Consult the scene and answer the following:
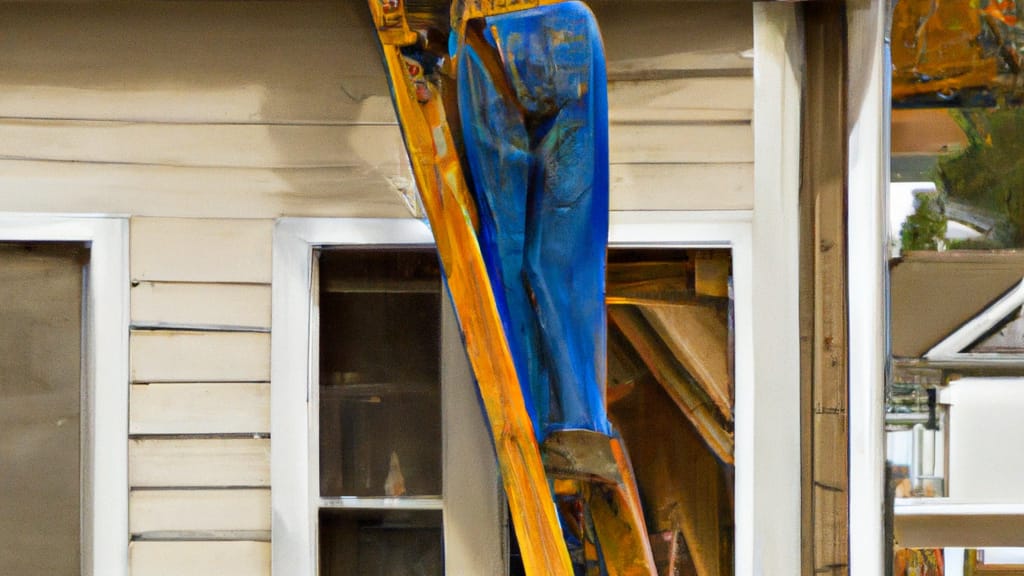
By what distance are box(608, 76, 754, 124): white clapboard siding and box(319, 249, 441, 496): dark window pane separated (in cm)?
50

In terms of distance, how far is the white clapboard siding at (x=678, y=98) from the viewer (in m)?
1.40

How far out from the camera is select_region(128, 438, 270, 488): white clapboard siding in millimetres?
1406

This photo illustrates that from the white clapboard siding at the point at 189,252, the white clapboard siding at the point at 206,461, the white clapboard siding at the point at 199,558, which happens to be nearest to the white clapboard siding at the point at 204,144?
the white clapboard siding at the point at 189,252

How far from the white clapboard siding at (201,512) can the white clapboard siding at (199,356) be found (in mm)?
225

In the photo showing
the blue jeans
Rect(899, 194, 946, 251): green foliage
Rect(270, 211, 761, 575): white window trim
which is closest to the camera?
the blue jeans

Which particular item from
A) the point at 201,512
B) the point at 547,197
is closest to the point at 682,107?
the point at 547,197

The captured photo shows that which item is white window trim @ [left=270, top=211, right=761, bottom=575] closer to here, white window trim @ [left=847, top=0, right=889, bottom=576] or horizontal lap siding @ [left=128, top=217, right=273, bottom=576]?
horizontal lap siding @ [left=128, top=217, right=273, bottom=576]

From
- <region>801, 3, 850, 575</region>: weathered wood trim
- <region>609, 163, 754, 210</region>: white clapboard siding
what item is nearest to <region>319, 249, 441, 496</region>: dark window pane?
<region>609, 163, 754, 210</region>: white clapboard siding

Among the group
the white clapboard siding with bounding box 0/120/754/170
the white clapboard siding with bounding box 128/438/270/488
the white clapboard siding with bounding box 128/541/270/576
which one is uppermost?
the white clapboard siding with bounding box 0/120/754/170

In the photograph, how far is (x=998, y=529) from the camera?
1.60 metres

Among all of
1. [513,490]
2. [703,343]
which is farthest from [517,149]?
[513,490]

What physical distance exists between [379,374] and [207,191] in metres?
0.49

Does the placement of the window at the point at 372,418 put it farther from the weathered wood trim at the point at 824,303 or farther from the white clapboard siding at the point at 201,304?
the weathered wood trim at the point at 824,303

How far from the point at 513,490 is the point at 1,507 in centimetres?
101
